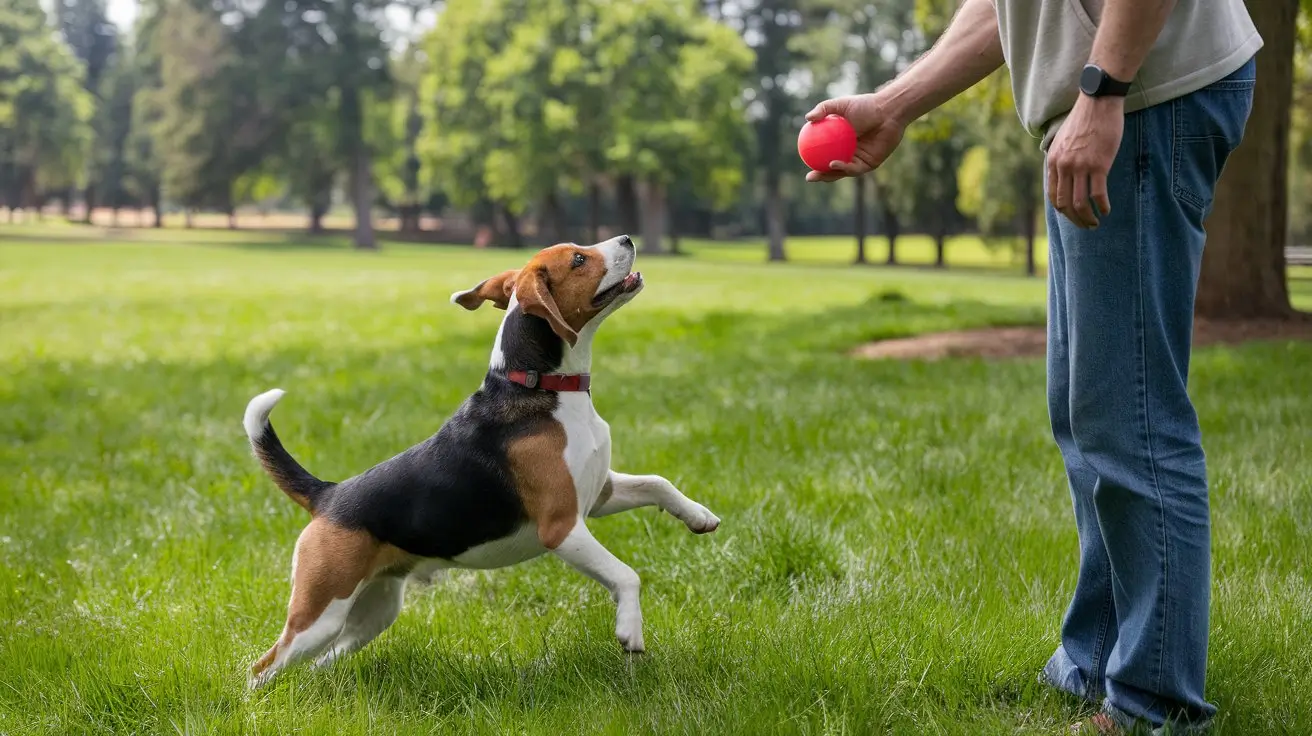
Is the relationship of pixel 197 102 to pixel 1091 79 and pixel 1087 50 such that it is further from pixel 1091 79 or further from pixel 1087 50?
pixel 1091 79

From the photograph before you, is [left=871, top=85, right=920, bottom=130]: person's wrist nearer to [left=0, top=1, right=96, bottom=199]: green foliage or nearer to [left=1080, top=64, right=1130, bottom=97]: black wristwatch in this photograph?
[left=1080, top=64, right=1130, bottom=97]: black wristwatch

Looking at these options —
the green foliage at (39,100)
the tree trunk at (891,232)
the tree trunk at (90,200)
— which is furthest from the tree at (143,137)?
the tree trunk at (891,232)

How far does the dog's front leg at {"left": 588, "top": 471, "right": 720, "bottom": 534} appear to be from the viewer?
3531mm

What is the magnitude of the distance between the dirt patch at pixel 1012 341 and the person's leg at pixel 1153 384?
788 centimetres

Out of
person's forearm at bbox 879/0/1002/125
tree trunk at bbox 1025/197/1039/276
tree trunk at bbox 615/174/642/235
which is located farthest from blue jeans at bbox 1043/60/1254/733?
tree trunk at bbox 615/174/642/235

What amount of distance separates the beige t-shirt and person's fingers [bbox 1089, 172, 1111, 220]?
0.22 m

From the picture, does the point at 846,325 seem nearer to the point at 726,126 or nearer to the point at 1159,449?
the point at 1159,449

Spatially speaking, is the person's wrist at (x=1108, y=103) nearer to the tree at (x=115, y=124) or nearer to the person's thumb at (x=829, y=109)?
the person's thumb at (x=829, y=109)

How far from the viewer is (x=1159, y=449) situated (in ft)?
8.14

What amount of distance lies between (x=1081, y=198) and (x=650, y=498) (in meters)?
1.68

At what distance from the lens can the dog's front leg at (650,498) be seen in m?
3.53

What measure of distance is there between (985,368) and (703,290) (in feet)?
48.9

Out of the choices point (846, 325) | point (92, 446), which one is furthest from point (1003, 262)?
point (92, 446)

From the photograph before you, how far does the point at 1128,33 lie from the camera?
2244mm
